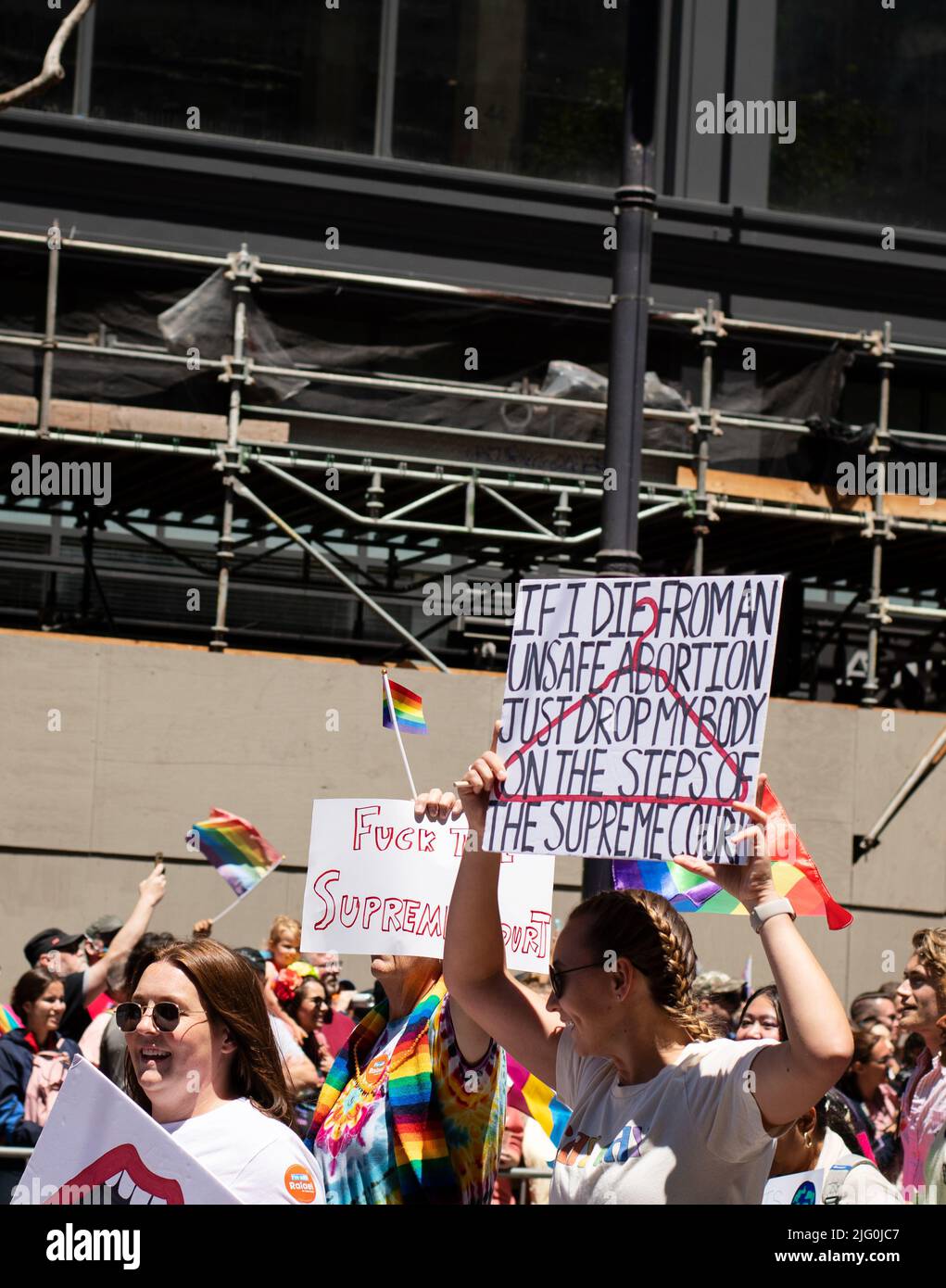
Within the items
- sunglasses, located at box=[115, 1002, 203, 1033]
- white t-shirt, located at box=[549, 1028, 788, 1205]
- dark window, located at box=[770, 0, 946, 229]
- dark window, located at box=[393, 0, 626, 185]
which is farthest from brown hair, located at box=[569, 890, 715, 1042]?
dark window, located at box=[770, 0, 946, 229]

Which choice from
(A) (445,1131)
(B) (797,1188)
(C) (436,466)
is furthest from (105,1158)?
(C) (436,466)

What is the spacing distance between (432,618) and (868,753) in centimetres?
427

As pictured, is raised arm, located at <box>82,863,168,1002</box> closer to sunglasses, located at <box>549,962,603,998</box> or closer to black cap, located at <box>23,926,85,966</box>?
black cap, located at <box>23,926,85,966</box>

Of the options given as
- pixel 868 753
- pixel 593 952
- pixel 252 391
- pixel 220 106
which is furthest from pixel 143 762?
pixel 593 952

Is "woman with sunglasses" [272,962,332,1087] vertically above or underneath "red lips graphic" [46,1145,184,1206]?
underneath

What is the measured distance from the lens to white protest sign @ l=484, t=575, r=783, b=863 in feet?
12.1

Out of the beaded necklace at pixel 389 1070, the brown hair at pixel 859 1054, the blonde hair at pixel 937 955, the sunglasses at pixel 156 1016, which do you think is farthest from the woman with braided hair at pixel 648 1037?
the brown hair at pixel 859 1054

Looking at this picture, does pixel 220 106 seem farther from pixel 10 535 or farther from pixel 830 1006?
pixel 830 1006

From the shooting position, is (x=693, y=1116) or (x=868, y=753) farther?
(x=868, y=753)

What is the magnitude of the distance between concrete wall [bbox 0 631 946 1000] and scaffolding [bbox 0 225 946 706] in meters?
0.54

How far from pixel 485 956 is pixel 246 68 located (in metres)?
Answer: 14.4

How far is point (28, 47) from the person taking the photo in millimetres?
16359

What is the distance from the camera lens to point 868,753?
14656 millimetres
